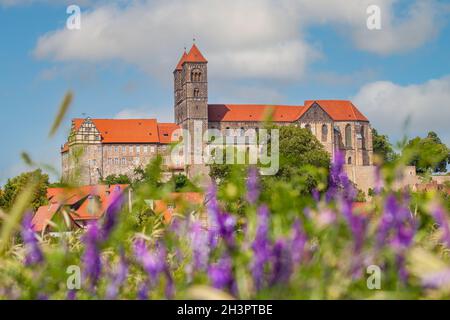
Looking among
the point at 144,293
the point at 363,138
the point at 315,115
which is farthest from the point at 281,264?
the point at 363,138

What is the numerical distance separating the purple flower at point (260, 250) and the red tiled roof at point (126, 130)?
9650 cm

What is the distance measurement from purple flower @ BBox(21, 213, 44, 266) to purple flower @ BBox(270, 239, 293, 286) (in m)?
0.74

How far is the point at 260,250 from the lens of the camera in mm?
1999

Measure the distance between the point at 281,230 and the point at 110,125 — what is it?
324ft

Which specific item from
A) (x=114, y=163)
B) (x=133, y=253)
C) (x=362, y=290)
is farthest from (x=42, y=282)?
(x=114, y=163)

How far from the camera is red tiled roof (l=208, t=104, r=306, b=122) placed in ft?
334

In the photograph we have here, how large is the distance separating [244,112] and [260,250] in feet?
332

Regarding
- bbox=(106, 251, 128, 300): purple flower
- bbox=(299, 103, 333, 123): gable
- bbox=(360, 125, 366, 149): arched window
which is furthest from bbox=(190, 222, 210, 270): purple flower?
bbox=(360, 125, 366, 149): arched window

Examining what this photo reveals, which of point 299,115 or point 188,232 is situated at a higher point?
point 299,115

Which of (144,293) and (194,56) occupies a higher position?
(194,56)

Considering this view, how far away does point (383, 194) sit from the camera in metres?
2.32

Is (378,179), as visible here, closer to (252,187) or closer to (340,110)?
(252,187)

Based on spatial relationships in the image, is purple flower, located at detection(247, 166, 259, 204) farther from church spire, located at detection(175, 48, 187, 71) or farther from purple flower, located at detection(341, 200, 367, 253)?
church spire, located at detection(175, 48, 187, 71)
